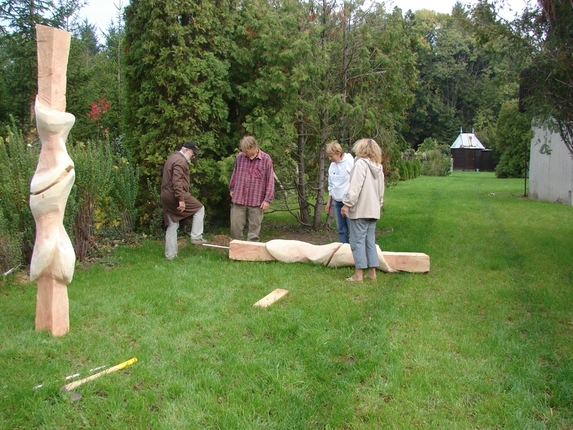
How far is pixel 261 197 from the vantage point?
7930 millimetres

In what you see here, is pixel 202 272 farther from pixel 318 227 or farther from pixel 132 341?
pixel 318 227

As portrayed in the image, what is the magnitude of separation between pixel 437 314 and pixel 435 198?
563 inches

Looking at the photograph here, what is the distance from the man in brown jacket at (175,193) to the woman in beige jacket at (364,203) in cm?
244

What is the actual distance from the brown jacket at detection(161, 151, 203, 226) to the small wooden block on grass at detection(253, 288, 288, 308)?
237 cm

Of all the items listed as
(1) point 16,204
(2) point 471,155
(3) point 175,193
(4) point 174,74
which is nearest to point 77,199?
(1) point 16,204

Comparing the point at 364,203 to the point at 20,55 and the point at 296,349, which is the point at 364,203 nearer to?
the point at 296,349

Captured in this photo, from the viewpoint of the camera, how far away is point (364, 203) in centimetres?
640

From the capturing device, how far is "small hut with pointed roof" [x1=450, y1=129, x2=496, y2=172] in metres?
51.5

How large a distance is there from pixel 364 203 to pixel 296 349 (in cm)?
261

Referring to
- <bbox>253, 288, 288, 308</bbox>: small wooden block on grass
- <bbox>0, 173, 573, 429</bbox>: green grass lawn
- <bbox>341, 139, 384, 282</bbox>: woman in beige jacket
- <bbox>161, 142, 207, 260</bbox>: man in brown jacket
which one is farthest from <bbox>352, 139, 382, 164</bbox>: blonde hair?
<bbox>161, 142, 207, 260</bbox>: man in brown jacket

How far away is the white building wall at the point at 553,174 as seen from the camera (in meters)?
16.7

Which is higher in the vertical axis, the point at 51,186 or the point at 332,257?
the point at 51,186

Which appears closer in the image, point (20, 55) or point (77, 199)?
point (77, 199)

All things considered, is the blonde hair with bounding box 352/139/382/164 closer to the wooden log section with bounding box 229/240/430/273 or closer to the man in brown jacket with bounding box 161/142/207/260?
the wooden log section with bounding box 229/240/430/273
